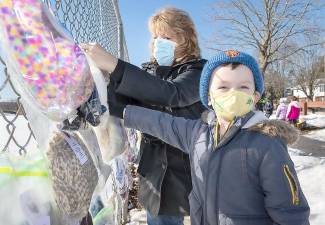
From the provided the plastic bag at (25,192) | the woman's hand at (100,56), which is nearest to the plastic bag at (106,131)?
the woman's hand at (100,56)

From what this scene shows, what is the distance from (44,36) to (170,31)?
0.96 meters

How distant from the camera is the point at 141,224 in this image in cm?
379

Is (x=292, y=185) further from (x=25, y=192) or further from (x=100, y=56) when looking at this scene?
(x=25, y=192)

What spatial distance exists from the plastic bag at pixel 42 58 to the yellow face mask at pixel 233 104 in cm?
64

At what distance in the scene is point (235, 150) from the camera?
1.49m

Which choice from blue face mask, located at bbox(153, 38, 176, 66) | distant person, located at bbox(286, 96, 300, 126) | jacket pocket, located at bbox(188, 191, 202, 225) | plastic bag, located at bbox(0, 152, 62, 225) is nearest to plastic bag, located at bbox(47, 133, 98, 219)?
plastic bag, located at bbox(0, 152, 62, 225)

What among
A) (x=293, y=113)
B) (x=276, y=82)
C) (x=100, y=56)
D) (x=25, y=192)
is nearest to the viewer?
(x=25, y=192)

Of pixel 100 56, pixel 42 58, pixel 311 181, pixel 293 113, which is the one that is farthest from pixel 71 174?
pixel 293 113

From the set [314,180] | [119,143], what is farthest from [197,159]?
[314,180]

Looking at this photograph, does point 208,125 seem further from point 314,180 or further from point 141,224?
point 314,180

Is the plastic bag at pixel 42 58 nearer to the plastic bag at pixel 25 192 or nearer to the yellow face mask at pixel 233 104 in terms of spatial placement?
the plastic bag at pixel 25 192

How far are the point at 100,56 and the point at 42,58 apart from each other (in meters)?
0.34

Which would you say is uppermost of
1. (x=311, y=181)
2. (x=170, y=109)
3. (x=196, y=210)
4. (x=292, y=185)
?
(x=170, y=109)

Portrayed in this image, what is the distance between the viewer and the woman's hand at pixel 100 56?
1258 millimetres
